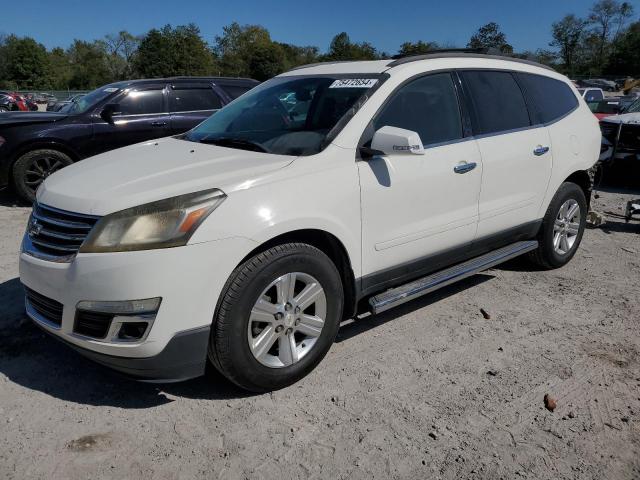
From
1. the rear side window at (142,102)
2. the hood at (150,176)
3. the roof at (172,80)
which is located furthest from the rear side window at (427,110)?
the rear side window at (142,102)

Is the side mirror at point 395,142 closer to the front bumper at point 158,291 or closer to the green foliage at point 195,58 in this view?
the front bumper at point 158,291

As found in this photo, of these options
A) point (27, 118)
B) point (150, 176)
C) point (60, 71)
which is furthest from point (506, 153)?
point (60, 71)

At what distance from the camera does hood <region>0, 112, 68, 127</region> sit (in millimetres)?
7270

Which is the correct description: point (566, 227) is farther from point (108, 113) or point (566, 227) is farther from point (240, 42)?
point (240, 42)

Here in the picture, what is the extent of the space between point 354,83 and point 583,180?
2833mm

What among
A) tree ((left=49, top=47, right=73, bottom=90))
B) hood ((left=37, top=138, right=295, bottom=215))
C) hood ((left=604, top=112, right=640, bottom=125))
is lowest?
hood ((left=604, top=112, right=640, bottom=125))

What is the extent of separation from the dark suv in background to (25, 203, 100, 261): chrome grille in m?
4.71

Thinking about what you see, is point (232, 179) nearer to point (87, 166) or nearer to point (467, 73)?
point (87, 166)

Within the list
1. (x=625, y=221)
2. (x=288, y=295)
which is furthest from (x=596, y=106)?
(x=288, y=295)

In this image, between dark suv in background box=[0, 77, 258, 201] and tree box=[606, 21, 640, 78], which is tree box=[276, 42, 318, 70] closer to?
tree box=[606, 21, 640, 78]

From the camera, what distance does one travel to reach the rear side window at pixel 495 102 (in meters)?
4.03

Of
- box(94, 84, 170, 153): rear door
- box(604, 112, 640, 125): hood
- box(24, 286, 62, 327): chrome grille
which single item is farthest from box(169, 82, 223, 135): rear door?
box(604, 112, 640, 125): hood

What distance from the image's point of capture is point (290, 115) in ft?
12.3

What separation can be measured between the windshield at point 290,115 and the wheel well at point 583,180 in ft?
8.36
